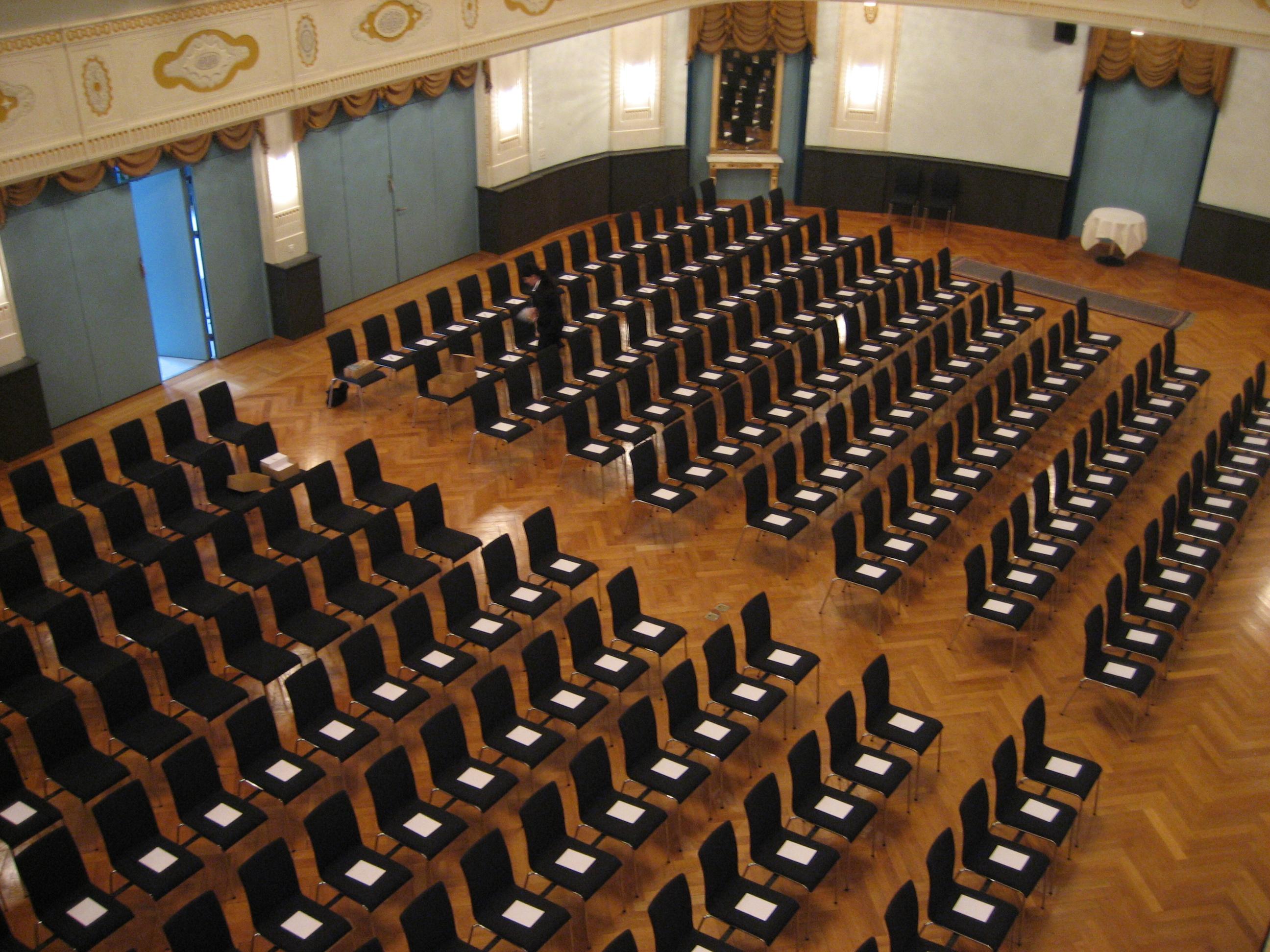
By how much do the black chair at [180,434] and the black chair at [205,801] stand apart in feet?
12.4

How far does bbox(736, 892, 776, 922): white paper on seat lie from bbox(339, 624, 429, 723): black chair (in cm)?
234

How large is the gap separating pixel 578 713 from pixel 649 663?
1026mm

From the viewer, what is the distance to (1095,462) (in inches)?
416

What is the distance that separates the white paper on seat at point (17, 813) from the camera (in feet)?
22.1

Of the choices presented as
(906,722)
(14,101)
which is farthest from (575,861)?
(14,101)

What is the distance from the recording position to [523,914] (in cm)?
640

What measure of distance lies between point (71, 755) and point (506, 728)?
246cm

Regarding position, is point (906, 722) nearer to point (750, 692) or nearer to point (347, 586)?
point (750, 692)

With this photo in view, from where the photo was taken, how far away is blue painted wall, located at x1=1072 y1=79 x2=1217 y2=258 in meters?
15.6

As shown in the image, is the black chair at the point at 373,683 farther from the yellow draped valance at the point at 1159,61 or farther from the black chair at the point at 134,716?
the yellow draped valance at the point at 1159,61

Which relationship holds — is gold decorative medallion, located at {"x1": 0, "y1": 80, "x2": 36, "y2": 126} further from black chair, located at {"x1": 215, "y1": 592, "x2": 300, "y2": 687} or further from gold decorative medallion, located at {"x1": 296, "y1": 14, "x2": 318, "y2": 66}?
black chair, located at {"x1": 215, "y1": 592, "x2": 300, "y2": 687}

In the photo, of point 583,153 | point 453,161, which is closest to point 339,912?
point 453,161

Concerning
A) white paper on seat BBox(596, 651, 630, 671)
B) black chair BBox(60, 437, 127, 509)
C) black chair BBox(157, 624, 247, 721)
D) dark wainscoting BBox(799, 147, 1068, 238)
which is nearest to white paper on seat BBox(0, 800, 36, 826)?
black chair BBox(157, 624, 247, 721)

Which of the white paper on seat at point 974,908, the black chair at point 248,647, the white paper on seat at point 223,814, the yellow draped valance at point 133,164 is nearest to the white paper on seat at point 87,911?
the white paper on seat at point 223,814
